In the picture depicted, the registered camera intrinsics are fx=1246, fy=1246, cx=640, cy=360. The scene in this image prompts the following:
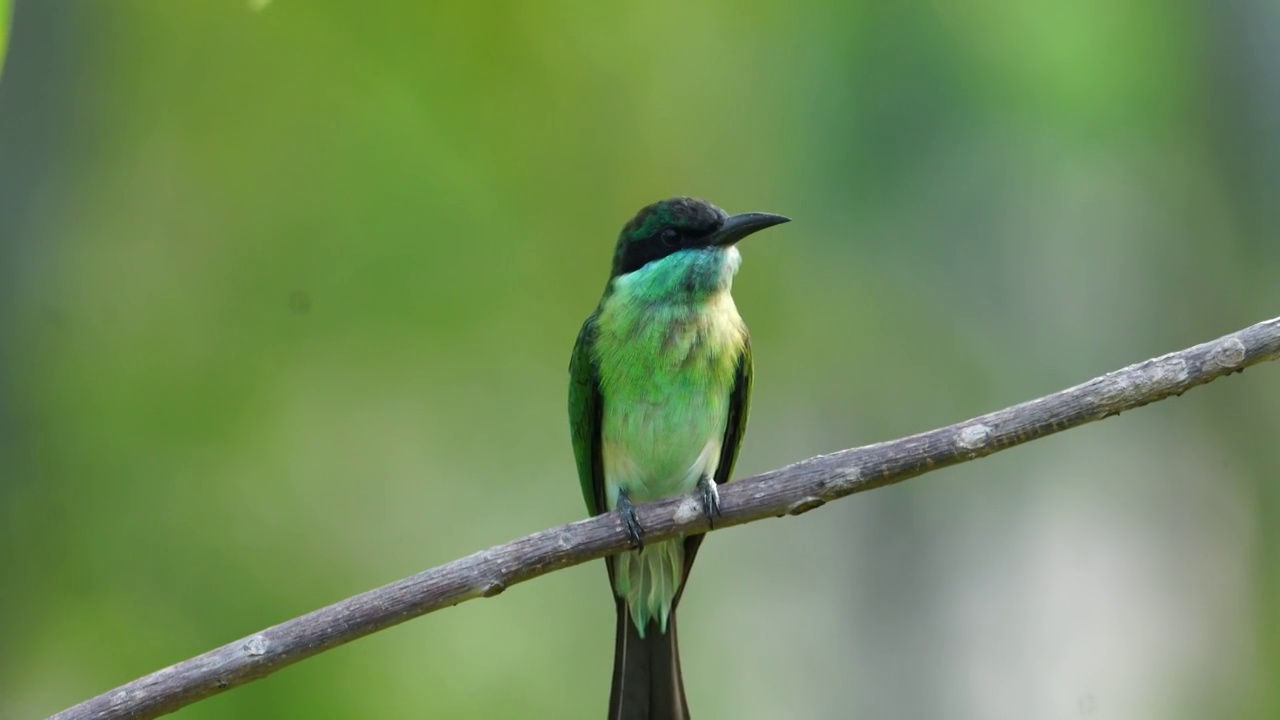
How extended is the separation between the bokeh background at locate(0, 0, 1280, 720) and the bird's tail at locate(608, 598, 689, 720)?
1.68 m

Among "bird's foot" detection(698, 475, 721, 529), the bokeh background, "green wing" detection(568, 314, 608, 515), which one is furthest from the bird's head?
the bokeh background

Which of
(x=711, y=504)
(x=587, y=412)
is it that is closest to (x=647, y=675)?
(x=587, y=412)

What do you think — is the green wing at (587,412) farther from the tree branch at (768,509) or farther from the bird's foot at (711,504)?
the tree branch at (768,509)

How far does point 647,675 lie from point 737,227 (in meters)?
1.34

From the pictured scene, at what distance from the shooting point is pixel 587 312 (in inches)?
230

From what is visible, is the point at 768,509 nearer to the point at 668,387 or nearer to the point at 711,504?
the point at 711,504

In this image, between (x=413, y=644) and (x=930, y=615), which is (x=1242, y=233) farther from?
(x=413, y=644)

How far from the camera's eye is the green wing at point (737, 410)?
3.78 m

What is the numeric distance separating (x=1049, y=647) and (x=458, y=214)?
10.3 ft

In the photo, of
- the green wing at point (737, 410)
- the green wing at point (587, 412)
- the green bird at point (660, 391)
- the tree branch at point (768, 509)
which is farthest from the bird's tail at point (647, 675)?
the tree branch at point (768, 509)

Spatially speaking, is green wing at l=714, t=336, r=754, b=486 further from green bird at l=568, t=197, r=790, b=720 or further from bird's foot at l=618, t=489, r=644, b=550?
bird's foot at l=618, t=489, r=644, b=550

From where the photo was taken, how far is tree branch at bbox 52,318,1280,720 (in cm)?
247

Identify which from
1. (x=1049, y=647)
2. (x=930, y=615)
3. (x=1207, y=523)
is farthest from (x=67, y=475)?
(x=1207, y=523)

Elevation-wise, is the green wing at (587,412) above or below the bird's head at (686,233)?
below
